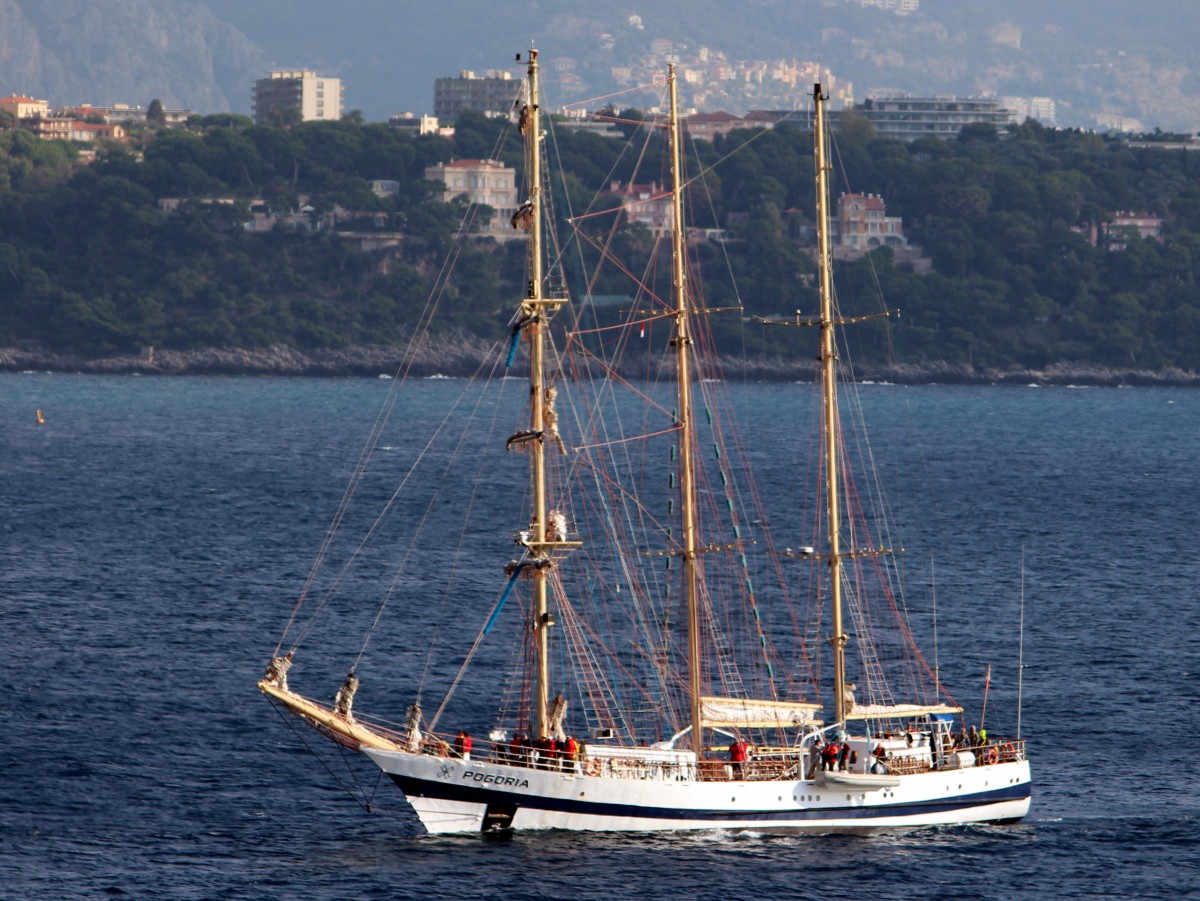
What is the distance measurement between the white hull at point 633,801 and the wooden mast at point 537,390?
8.42 ft

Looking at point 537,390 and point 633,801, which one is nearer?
point 633,801

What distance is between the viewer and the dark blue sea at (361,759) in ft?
198

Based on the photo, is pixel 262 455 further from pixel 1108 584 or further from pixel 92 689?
pixel 92 689

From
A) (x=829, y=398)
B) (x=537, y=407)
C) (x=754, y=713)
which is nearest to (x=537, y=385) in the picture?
(x=537, y=407)

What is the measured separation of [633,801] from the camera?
202 ft

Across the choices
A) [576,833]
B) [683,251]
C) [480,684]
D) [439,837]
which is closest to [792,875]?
[576,833]

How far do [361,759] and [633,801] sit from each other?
17.6 meters

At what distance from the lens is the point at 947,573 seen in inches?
4783

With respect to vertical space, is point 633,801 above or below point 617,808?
above

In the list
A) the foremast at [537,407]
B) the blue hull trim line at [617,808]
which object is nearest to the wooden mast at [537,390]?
the foremast at [537,407]

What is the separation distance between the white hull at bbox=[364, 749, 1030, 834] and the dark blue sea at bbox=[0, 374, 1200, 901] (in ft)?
2.31

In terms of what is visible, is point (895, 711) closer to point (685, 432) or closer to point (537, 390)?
point (685, 432)

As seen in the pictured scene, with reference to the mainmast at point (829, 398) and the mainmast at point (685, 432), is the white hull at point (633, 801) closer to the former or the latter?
the mainmast at point (685, 432)

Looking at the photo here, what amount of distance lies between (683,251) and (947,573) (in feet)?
192
